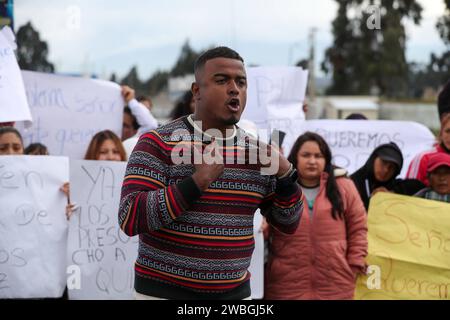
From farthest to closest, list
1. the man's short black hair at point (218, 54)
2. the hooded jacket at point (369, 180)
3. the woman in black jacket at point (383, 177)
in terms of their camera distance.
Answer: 1. the hooded jacket at point (369, 180)
2. the woman in black jacket at point (383, 177)
3. the man's short black hair at point (218, 54)

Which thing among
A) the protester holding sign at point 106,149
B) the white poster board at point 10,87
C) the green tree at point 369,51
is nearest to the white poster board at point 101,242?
the protester holding sign at point 106,149

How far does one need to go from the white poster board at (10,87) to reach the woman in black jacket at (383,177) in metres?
2.29

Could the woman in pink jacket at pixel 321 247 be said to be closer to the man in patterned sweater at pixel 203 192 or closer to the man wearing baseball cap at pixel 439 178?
the man wearing baseball cap at pixel 439 178

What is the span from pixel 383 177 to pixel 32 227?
2.25 meters

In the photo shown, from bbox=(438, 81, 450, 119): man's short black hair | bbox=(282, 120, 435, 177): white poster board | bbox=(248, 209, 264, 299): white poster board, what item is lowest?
bbox=(248, 209, 264, 299): white poster board

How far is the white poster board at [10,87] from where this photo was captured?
4453 millimetres

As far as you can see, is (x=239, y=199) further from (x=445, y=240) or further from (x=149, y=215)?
(x=445, y=240)

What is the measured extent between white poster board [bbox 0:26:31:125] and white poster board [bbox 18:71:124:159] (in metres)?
0.51

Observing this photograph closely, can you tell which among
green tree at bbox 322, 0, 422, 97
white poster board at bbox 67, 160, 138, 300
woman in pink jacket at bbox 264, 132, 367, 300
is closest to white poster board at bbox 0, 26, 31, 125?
white poster board at bbox 67, 160, 138, 300

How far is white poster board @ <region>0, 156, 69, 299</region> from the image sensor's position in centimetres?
393

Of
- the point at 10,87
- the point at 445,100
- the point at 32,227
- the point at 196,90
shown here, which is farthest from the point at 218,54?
the point at 445,100

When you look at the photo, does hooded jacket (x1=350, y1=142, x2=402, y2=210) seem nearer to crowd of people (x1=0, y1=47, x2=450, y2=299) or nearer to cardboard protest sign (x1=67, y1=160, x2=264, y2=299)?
cardboard protest sign (x1=67, y1=160, x2=264, y2=299)

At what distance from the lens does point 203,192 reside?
7.20 feet
